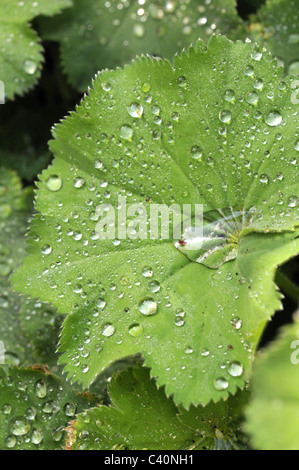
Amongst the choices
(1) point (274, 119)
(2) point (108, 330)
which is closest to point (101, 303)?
(2) point (108, 330)

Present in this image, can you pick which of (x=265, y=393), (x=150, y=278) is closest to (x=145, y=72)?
(x=150, y=278)

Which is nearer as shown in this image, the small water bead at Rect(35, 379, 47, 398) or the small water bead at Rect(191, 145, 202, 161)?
the small water bead at Rect(191, 145, 202, 161)

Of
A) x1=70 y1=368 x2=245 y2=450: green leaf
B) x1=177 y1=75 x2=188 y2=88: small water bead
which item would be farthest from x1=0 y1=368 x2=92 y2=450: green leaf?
x1=177 y1=75 x2=188 y2=88: small water bead

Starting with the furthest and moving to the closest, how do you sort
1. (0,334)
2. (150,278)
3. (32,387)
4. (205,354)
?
(0,334) → (32,387) → (150,278) → (205,354)

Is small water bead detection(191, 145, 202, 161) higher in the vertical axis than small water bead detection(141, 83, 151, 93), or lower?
lower

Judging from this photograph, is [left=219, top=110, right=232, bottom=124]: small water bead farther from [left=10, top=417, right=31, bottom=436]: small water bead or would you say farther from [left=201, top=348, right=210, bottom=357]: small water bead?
[left=10, top=417, right=31, bottom=436]: small water bead

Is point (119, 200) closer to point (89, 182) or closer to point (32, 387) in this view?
point (89, 182)
